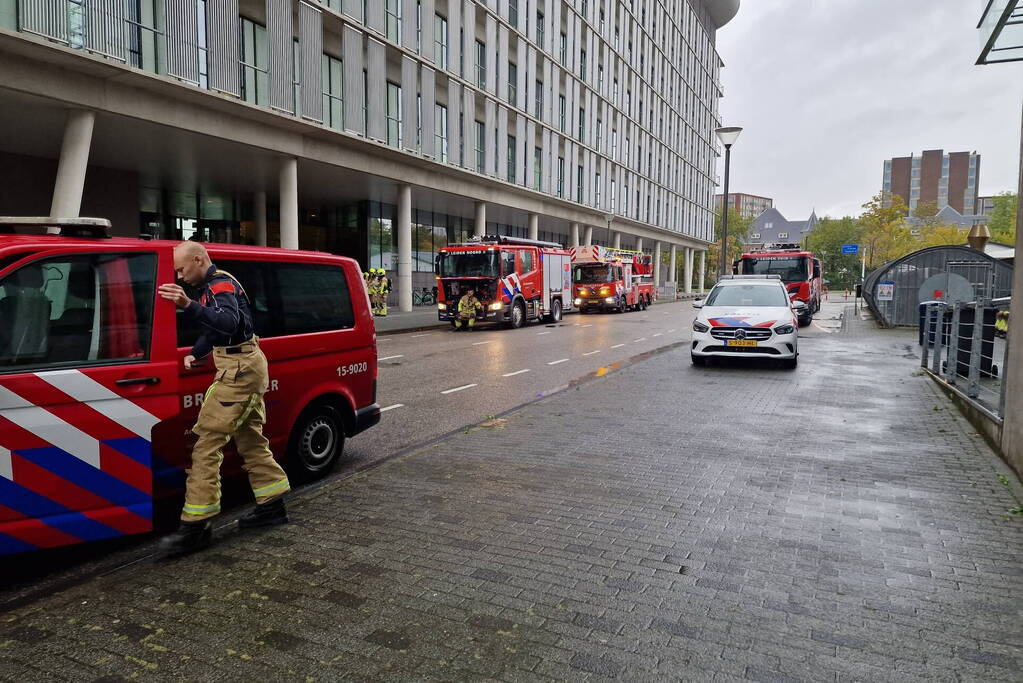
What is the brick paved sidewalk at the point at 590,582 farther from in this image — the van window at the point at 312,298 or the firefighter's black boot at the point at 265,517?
the van window at the point at 312,298

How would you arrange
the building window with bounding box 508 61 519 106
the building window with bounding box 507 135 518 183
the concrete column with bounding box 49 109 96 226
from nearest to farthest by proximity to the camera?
the concrete column with bounding box 49 109 96 226, the building window with bounding box 508 61 519 106, the building window with bounding box 507 135 518 183

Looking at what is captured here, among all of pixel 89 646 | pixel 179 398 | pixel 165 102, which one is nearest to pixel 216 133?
pixel 165 102

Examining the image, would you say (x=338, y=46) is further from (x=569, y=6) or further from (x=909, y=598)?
(x=909, y=598)

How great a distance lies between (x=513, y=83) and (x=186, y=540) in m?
33.6

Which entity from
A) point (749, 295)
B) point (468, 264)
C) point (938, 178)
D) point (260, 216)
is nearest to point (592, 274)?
point (468, 264)

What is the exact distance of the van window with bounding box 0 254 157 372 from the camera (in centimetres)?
355

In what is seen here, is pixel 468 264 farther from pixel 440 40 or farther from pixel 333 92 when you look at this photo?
pixel 440 40

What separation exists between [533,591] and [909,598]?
74.8 inches

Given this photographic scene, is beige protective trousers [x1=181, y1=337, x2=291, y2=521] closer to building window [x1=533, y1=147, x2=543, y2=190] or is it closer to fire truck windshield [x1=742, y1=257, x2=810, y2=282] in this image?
fire truck windshield [x1=742, y1=257, x2=810, y2=282]

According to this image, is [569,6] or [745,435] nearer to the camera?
[745,435]

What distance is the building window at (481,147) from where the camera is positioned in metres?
31.1

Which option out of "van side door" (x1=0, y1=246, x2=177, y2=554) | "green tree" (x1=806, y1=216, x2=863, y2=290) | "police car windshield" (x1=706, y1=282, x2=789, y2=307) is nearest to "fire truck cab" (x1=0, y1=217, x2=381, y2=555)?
"van side door" (x1=0, y1=246, x2=177, y2=554)

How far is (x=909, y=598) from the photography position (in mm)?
3412

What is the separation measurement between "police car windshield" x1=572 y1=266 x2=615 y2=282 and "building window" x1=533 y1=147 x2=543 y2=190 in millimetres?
7110
